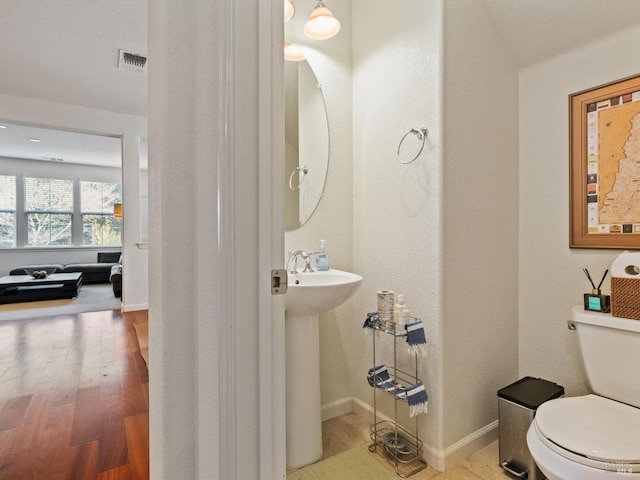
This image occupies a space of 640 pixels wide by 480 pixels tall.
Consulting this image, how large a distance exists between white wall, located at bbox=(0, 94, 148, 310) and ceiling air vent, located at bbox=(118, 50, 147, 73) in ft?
4.81

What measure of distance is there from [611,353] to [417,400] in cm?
81

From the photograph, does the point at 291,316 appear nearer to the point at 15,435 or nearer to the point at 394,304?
the point at 394,304

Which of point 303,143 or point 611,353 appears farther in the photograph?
point 303,143

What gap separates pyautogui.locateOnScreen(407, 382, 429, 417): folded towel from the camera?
151 centimetres

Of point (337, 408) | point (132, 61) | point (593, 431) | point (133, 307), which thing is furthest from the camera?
point (133, 307)

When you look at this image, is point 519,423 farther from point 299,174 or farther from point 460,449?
point 299,174

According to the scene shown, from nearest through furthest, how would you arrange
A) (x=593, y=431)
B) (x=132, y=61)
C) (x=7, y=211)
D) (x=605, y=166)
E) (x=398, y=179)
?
(x=593, y=431), (x=605, y=166), (x=398, y=179), (x=132, y=61), (x=7, y=211)

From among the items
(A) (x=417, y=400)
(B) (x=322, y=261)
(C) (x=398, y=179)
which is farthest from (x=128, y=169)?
(A) (x=417, y=400)

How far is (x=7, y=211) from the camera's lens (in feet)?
22.7

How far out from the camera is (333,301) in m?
1.53

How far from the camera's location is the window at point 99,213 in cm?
770

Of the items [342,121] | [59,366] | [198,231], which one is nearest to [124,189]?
[59,366]

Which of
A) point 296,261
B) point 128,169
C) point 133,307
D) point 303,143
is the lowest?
point 133,307

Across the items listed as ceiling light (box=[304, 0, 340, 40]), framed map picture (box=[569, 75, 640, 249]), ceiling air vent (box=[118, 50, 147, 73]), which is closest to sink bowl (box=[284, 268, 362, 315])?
framed map picture (box=[569, 75, 640, 249])
